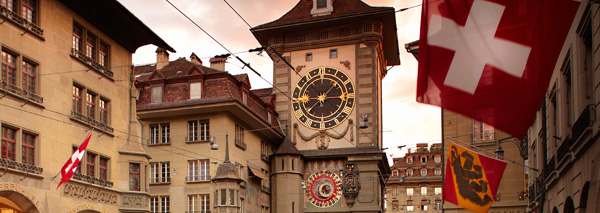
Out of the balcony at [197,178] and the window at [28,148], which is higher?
the window at [28,148]

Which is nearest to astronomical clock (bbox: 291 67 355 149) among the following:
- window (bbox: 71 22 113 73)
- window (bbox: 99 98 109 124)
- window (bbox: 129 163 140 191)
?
window (bbox: 129 163 140 191)

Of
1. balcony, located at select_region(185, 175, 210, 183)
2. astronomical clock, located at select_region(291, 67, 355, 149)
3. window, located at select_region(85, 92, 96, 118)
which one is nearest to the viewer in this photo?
window, located at select_region(85, 92, 96, 118)

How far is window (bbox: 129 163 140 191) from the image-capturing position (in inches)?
1201

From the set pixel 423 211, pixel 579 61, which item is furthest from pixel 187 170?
pixel 423 211

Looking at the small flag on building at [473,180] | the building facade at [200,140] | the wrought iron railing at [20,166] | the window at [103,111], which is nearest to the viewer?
the small flag on building at [473,180]

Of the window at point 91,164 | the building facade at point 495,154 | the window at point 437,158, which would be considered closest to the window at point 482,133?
the building facade at point 495,154

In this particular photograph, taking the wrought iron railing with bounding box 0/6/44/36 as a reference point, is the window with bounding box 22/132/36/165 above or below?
below

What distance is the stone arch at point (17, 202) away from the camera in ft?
73.2

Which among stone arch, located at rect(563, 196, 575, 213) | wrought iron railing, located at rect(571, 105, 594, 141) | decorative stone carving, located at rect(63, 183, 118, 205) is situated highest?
wrought iron railing, located at rect(571, 105, 594, 141)

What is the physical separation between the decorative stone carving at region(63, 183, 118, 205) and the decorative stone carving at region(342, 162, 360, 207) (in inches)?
876

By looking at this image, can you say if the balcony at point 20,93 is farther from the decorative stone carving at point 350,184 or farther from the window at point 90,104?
the decorative stone carving at point 350,184

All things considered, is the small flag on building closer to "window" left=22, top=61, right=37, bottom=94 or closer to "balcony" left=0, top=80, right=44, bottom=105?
"balcony" left=0, top=80, right=44, bottom=105

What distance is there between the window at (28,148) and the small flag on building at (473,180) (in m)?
14.0

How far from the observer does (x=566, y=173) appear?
1532 cm
